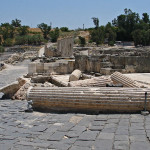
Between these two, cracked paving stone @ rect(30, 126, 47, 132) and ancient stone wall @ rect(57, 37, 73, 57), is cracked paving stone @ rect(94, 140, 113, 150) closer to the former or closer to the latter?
cracked paving stone @ rect(30, 126, 47, 132)

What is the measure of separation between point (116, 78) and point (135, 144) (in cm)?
452

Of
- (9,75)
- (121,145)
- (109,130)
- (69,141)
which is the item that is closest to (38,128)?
(69,141)

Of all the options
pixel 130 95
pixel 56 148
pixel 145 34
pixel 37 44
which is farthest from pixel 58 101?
pixel 37 44

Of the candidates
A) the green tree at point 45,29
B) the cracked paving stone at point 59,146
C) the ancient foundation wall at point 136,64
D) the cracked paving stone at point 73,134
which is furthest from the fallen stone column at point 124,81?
the green tree at point 45,29

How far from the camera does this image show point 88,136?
4949 millimetres

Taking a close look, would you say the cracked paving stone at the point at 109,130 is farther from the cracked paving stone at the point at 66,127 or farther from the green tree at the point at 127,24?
the green tree at the point at 127,24

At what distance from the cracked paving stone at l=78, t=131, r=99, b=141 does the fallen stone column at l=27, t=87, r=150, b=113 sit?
1453 mm

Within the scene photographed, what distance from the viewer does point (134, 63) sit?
44.0 ft

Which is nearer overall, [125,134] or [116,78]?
[125,134]

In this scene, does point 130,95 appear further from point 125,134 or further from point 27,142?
point 27,142

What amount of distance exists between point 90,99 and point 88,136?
1.74m

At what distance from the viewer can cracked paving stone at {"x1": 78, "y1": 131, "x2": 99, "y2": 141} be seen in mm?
4820

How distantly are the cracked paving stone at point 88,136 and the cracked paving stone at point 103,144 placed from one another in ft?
0.66

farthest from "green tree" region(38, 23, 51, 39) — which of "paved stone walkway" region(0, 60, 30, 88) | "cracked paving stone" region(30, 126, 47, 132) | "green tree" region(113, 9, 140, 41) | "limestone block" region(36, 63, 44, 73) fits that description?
"cracked paving stone" region(30, 126, 47, 132)
